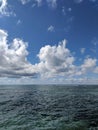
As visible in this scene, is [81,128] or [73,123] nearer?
[81,128]

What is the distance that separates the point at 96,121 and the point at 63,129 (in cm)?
666

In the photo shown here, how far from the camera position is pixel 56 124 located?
24656 millimetres

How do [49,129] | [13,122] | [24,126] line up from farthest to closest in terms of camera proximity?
[13,122] → [24,126] → [49,129]

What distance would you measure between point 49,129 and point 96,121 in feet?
26.6

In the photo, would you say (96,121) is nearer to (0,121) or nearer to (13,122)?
(13,122)

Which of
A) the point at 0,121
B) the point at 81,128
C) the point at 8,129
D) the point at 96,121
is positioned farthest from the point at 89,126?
the point at 0,121

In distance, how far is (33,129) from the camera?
73.2 feet

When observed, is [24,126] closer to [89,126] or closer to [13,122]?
[13,122]

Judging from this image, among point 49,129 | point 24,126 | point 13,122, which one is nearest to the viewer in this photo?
point 49,129

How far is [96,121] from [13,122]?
1228 cm

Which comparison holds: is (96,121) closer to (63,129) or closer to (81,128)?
(81,128)

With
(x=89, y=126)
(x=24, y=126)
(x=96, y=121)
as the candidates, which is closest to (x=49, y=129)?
(x=24, y=126)

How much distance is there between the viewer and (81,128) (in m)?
22.6

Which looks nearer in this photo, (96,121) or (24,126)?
(24,126)
